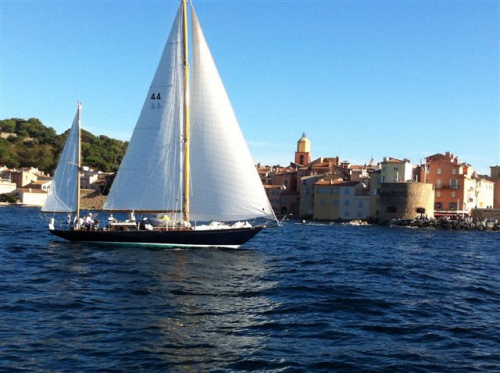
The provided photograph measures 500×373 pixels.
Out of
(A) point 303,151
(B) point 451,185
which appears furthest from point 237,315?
(A) point 303,151

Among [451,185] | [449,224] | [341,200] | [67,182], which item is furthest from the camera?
[341,200]

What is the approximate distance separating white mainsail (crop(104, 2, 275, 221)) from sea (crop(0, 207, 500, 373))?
11.8ft

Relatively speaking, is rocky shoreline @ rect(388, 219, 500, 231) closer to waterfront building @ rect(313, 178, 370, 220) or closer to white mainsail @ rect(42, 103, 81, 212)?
waterfront building @ rect(313, 178, 370, 220)

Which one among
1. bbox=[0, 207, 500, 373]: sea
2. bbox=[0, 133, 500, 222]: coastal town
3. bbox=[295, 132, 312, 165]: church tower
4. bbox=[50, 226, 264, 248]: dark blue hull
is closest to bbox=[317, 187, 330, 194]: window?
bbox=[0, 133, 500, 222]: coastal town

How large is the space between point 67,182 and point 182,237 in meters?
8.20

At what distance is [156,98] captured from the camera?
31266 mm

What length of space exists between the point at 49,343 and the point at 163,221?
18.9 meters

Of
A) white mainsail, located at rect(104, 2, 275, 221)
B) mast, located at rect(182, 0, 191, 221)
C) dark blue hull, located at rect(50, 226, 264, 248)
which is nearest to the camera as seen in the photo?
white mainsail, located at rect(104, 2, 275, 221)

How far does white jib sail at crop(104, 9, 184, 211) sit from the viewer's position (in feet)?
101

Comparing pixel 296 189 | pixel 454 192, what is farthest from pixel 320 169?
pixel 454 192

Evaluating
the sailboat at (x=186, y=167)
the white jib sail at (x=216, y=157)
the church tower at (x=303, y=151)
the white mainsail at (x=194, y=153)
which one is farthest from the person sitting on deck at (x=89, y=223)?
the church tower at (x=303, y=151)

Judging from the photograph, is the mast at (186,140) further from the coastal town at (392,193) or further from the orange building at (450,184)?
the orange building at (450,184)

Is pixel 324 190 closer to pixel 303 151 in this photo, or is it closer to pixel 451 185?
pixel 451 185

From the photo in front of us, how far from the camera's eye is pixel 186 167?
3050cm
